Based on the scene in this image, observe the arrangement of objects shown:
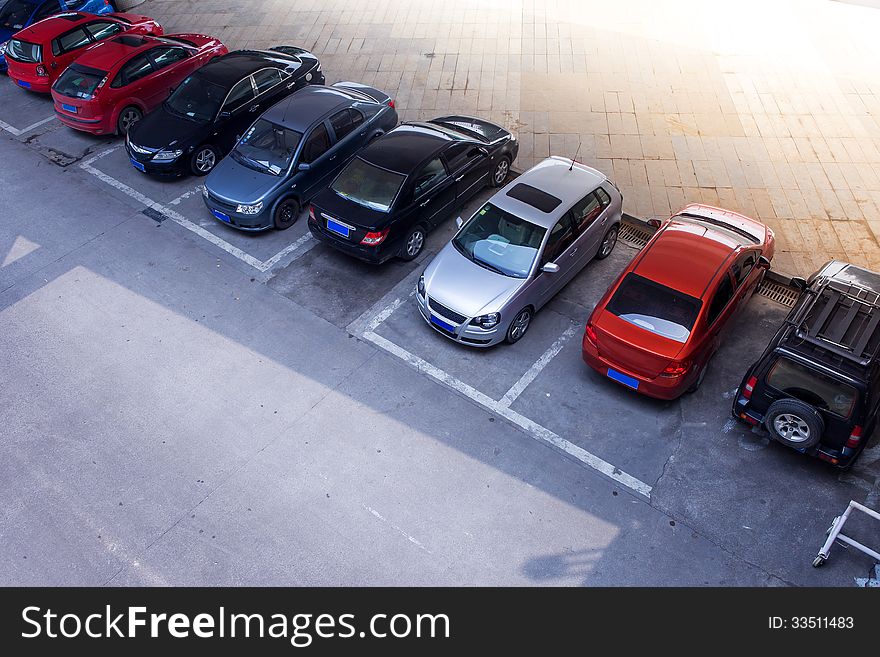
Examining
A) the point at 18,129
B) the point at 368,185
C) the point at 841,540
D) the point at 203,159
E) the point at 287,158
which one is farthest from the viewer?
the point at 18,129

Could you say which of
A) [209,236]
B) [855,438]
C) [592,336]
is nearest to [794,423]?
[855,438]

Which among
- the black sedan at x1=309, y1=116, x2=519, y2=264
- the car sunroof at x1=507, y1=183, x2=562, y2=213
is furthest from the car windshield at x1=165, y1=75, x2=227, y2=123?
the car sunroof at x1=507, y1=183, x2=562, y2=213

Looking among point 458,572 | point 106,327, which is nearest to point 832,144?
point 458,572

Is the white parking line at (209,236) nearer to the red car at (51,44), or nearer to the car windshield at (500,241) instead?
the car windshield at (500,241)

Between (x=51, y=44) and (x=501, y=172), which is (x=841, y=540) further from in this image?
(x=51, y=44)

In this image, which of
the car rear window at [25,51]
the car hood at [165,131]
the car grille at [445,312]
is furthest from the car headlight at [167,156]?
the car grille at [445,312]

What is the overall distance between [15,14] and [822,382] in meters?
18.6

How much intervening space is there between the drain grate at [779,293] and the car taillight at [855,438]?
3109mm

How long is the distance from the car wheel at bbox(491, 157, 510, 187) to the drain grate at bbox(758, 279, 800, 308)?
183 inches

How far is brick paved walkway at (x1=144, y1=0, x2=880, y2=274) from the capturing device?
11695 mm

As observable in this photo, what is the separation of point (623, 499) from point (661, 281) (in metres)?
2.75

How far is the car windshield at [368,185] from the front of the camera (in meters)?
10.1

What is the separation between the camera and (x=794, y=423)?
7.44 m

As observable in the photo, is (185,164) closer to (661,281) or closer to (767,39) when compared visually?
(661,281)
